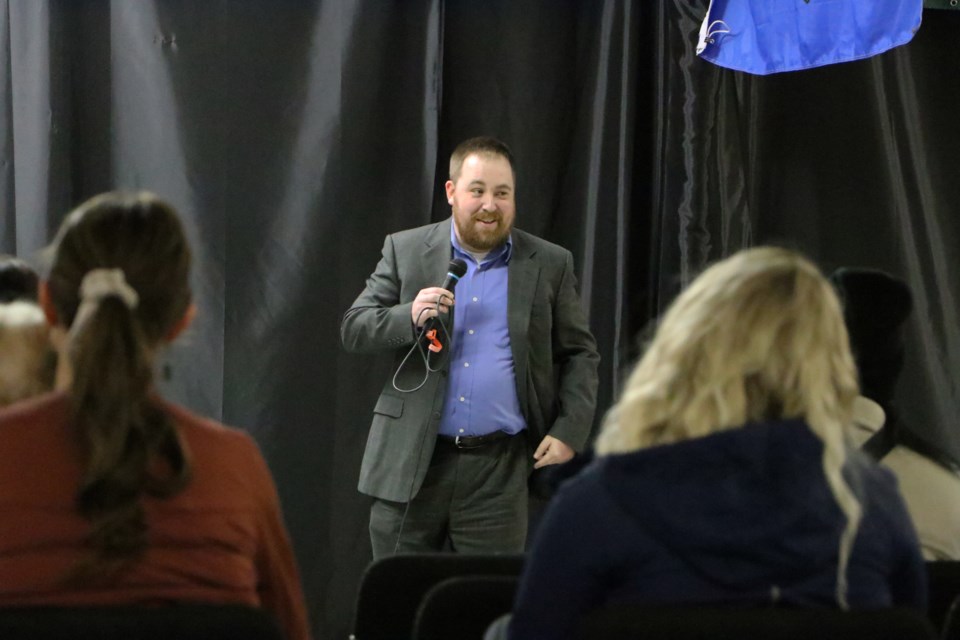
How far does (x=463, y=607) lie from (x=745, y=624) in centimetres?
53

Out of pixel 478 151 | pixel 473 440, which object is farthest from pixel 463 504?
pixel 478 151

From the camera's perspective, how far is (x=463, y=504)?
3375mm

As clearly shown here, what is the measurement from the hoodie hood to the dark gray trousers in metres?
1.88

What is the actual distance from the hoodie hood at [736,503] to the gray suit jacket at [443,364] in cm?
181

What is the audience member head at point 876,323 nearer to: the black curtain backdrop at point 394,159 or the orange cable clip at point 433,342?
the orange cable clip at point 433,342

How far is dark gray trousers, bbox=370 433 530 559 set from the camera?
Answer: 3.37 metres

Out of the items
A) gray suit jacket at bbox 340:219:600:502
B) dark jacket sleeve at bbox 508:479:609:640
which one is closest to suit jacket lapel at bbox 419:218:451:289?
gray suit jacket at bbox 340:219:600:502

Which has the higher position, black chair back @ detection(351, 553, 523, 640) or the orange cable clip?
the orange cable clip

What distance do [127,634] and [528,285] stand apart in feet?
7.29

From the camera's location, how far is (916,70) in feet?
13.4

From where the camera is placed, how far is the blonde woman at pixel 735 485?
148 centimetres

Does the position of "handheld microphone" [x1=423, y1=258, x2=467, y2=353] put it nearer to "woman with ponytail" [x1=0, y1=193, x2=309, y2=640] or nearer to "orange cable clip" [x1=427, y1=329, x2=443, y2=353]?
"orange cable clip" [x1=427, y1=329, x2=443, y2=353]

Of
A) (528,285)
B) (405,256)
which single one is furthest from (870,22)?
(405,256)

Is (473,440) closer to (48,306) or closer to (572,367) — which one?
(572,367)
